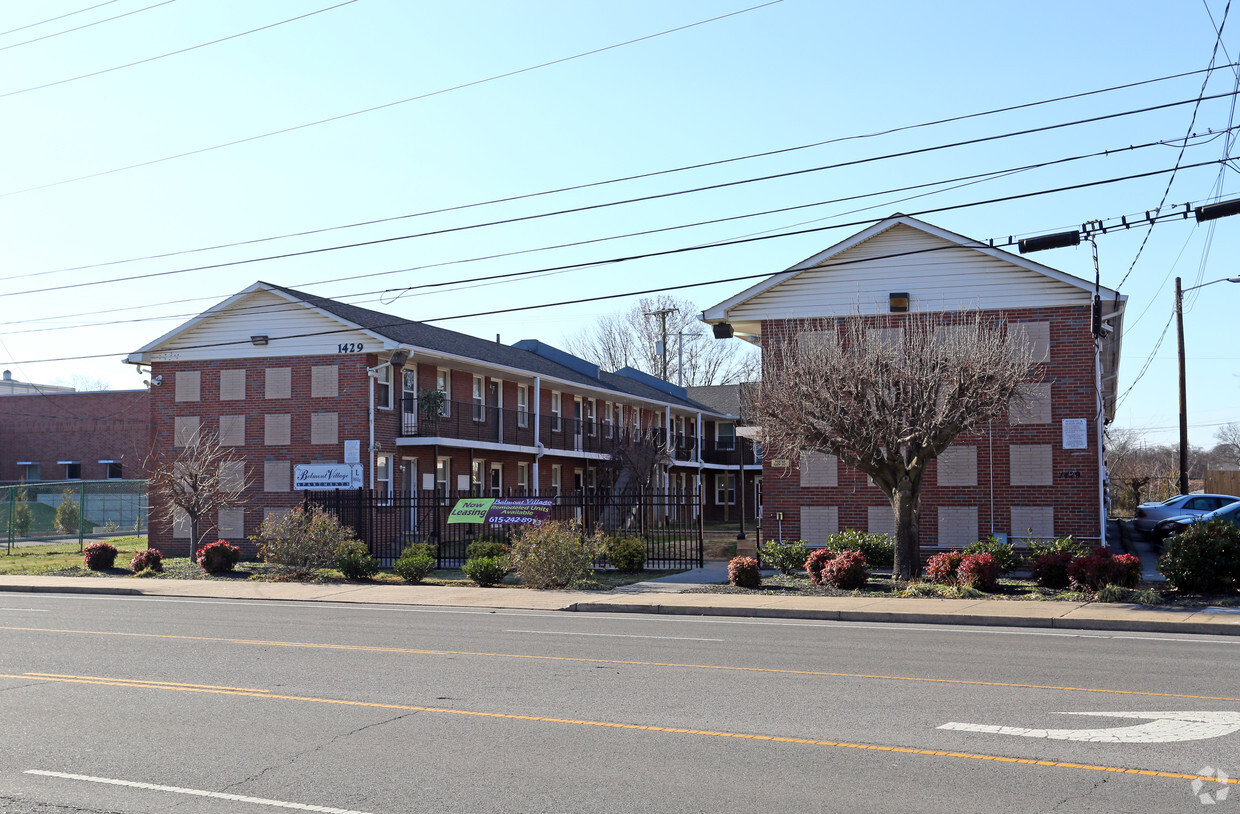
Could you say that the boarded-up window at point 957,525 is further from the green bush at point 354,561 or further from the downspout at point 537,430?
the downspout at point 537,430

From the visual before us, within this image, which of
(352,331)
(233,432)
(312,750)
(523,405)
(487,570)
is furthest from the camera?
(523,405)

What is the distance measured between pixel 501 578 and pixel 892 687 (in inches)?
556

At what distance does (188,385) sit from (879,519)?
2206 cm

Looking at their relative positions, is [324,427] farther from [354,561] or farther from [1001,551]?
[1001,551]

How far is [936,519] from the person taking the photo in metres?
25.1

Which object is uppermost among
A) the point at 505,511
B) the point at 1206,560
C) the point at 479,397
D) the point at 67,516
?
the point at 479,397

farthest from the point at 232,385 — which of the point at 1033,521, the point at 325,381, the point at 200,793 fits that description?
the point at 200,793

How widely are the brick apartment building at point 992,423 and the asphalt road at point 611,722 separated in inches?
429

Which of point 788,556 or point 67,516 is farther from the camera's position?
point 67,516

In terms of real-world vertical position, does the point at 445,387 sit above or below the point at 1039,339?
below

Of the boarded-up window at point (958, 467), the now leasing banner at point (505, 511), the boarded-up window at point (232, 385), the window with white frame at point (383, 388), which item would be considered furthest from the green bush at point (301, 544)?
the boarded-up window at point (958, 467)

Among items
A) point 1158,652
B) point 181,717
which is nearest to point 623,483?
point 1158,652

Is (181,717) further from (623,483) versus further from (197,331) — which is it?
(623,483)

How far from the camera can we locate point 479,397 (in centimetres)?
3938
